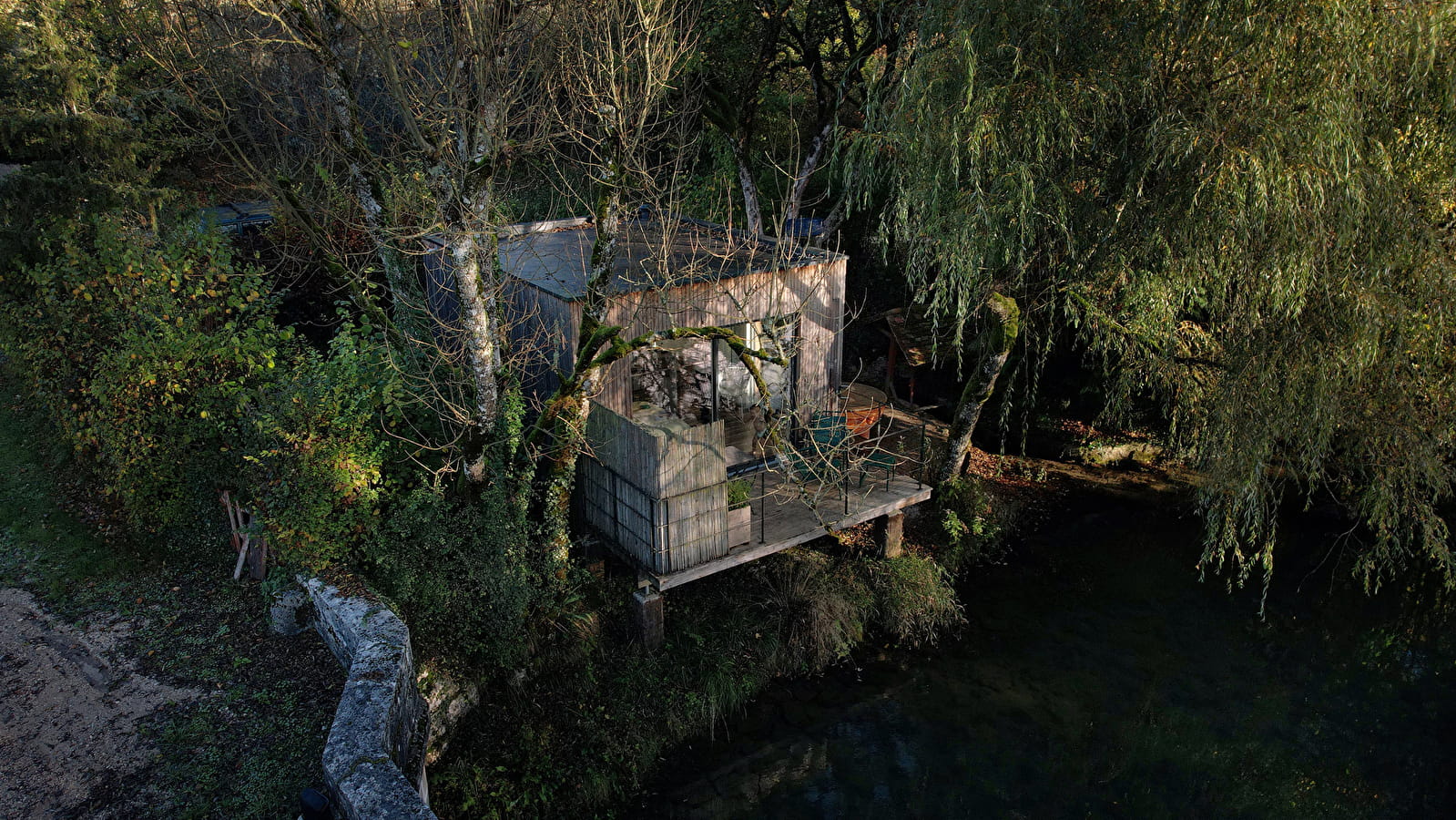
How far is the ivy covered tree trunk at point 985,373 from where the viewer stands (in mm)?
12195

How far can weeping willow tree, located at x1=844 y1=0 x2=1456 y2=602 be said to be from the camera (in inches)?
327

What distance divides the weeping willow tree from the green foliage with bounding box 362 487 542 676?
5.96 metres

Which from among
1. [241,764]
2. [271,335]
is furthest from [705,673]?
[271,335]

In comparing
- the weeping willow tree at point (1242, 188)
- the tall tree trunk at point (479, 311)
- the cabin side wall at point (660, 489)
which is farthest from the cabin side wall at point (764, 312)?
the weeping willow tree at point (1242, 188)

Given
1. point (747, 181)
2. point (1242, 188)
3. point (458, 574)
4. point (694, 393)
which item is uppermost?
point (1242, 188)

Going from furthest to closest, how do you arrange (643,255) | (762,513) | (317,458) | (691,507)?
(643,255) < (762,513) < (691,507) < (317,458)

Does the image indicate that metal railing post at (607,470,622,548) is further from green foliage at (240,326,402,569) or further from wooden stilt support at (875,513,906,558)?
wooden stilt support at (875,513,906,558)

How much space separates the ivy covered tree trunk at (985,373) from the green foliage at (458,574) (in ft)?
22.3

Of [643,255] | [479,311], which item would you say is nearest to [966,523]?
[643,255]

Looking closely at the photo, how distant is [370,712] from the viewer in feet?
23.7

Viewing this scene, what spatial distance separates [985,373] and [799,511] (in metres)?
3.54

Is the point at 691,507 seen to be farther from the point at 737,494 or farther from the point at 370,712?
the point at 370,712

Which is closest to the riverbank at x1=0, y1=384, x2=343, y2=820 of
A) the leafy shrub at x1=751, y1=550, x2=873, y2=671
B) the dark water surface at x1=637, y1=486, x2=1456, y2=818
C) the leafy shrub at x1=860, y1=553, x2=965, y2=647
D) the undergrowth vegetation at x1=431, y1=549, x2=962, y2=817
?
the undergrowth vegetation at x1=431, y1=549, x2=962, y2=817

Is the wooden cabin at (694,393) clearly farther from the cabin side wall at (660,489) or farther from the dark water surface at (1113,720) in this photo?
the dark water surface at (1113,720)
